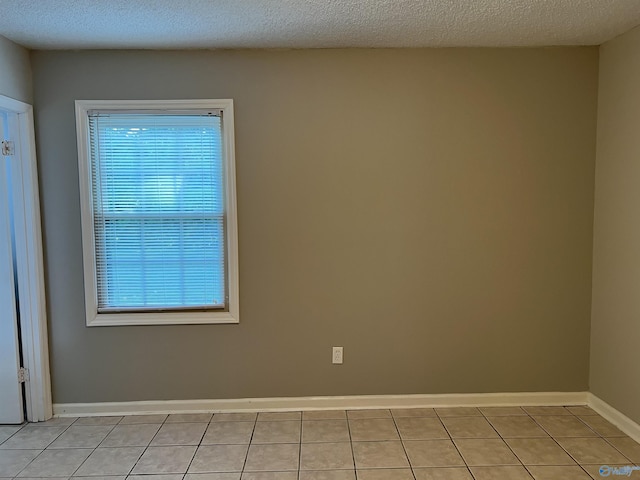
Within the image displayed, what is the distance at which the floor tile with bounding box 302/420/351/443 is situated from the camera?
246 centimetres

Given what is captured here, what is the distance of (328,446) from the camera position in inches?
94.0

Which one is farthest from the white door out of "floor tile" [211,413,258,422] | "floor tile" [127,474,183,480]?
"floor tile" [211,413,258,422]

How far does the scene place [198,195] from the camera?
2.71 meters

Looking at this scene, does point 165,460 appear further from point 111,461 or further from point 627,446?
point 627,446

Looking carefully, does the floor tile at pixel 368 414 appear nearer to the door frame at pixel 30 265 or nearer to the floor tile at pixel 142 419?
the floor tile at pixel 142 419

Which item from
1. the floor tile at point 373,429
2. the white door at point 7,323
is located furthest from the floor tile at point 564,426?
the white door at point 7,323

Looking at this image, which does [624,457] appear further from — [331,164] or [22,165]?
[22,165]

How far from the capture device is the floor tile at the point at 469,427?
250 centimetres

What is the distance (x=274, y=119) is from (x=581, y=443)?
2622 millimetres

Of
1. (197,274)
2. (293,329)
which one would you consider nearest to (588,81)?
(293,329)

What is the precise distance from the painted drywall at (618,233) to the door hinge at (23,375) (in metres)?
3.66

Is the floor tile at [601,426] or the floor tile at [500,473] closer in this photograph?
the floor tile at [500,473]

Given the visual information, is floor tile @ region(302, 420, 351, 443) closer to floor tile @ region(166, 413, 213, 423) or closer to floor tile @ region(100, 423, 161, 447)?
floor tile @ region(166, 413, 213, 423)

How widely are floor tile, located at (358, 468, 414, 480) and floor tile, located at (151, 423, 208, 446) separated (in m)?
0.98
